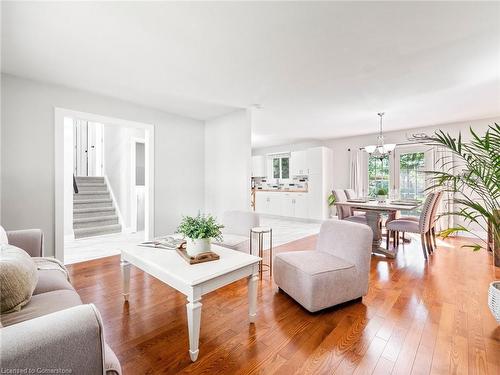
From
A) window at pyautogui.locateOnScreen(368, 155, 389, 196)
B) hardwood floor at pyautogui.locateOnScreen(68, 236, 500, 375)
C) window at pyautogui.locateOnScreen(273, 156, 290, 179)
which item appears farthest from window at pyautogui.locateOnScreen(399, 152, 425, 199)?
hardwood floor at pyautogui.locateOnScreen(68, 236, 500, 375)

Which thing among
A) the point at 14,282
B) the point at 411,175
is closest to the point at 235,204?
the point at 14,282

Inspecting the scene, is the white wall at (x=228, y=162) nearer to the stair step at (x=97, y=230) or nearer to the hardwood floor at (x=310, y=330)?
the hardwood floor at (x=310, y=330)

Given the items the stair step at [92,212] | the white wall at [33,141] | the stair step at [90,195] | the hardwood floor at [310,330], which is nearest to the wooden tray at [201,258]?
the hardwood floor at [310,330]

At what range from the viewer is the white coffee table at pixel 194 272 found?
150 centimetres

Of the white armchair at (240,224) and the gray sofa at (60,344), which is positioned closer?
the gray sofa at (60,344)

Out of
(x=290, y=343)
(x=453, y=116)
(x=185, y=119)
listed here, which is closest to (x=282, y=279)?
(x=290, y=343)

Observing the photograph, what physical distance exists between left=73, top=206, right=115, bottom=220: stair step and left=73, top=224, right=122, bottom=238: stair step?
1.48ft

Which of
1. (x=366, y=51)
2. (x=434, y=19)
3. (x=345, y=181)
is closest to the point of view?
(x=434, y=19)

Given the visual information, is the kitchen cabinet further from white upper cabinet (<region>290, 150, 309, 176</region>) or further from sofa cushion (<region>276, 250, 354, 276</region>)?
sofa cushion (<region>276, 250, 354, 276</region>)

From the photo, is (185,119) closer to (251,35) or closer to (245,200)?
(245,200)

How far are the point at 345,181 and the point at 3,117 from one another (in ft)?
22.6

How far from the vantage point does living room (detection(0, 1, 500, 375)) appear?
1510 millimetres

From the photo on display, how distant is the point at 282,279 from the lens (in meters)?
2.37

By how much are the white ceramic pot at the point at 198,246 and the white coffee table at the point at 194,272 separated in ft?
0.33
